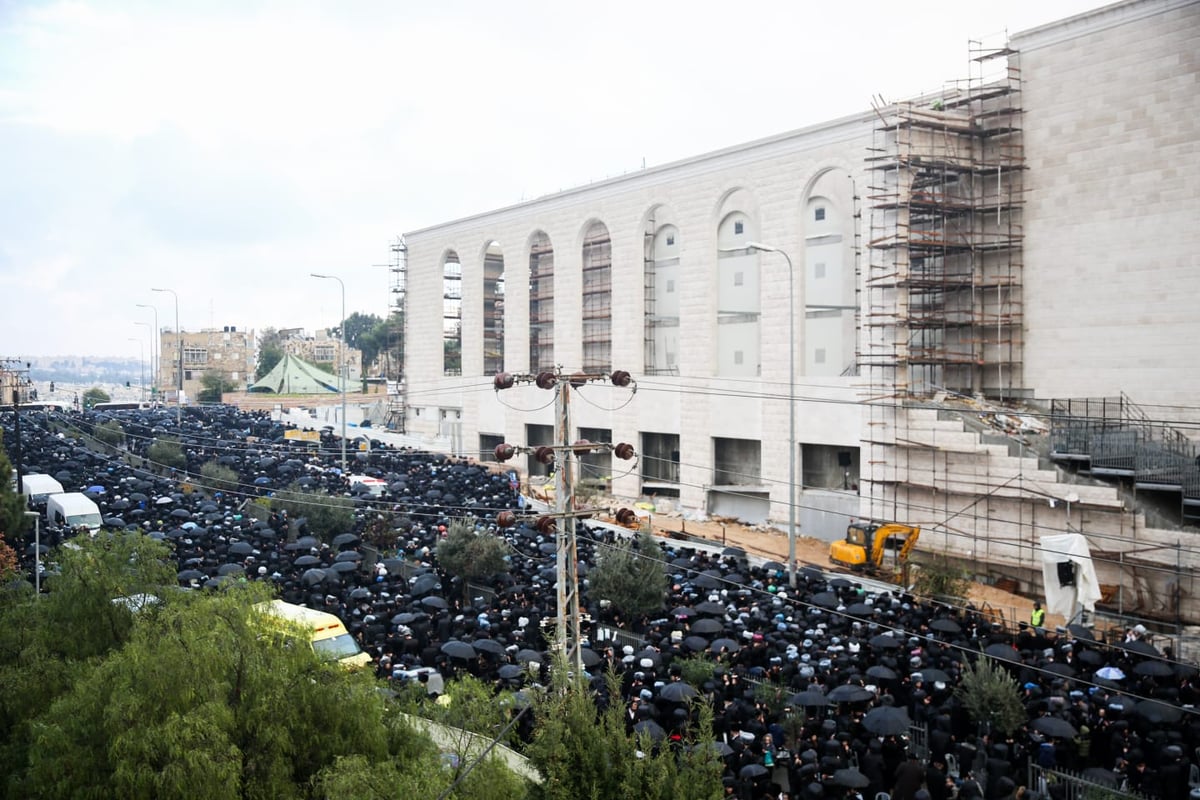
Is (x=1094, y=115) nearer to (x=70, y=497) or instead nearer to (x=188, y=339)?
(x=70, y=497)

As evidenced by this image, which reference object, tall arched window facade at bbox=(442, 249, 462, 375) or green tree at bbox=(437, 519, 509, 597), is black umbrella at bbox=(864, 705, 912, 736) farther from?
tall arched window facade at bbox=(442, 249, 462, 375)

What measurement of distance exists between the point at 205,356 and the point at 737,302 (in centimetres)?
7582

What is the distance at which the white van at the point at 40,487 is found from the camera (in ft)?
95.3

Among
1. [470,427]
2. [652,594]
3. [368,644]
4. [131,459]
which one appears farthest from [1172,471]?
[131,459]

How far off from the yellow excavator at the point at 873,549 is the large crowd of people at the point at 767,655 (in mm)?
3218

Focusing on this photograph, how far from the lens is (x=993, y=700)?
42.4 feet

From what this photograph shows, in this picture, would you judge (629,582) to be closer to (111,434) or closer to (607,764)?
(607,764)

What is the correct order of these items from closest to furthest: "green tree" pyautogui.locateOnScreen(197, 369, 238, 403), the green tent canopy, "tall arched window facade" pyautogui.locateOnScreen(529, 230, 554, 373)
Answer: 1. "tall arched window facade" pyautogui.locateOnScreen(529, 230, 554, 373)
2. the green tent canopy
3. "green tree" pyautogui.locateOnScreen(197, 369, 238, 403)

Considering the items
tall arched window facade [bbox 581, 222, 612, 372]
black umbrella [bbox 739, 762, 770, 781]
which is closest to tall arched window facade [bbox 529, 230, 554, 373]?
tall arched window facade [bbox 581, 222, 612, 372]

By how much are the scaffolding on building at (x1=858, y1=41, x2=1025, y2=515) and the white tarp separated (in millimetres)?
6711

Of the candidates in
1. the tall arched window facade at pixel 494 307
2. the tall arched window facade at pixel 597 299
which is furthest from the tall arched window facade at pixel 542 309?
the tall arched window facade at pixel 597 299

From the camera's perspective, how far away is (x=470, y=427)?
48.7m

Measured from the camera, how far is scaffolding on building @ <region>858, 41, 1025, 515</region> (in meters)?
27.1

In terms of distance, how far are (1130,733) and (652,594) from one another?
9.08 metres
